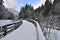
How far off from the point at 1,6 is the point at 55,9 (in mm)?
20165

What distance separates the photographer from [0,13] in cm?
4659

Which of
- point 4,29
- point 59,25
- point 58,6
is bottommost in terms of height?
point 59,25

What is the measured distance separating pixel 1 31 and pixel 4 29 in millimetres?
402

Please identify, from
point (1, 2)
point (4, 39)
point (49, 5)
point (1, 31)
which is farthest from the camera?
point (49, 5)

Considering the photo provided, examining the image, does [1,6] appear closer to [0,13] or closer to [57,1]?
[0,13]

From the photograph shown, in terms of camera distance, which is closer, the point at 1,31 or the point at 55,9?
the point at 1,31

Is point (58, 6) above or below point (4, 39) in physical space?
above

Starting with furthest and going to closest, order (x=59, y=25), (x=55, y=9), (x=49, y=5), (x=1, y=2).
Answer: (x=49, y=5) < (x=55, y=9) < (x=1, y=2) < (x=59, y=25)

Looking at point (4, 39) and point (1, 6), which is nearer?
point (4, 39)

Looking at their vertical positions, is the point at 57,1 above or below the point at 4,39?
above

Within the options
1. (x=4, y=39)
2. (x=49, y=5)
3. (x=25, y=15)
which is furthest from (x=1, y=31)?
(x=25, y=15)

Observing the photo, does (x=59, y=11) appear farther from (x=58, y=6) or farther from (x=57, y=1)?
(x=57, y=1)

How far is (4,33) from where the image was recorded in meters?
8.73

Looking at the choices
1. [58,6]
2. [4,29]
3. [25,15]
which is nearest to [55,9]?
[58,6]
